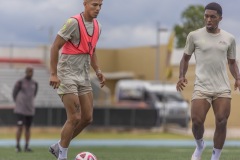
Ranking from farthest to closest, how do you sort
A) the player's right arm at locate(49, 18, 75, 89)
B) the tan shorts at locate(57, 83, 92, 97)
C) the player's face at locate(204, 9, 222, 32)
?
the player's face at locate(204, 9, 222, 32) → the tan shorts at locate(57, 83, 92, 97) → the player's right arm at locate(49, 18, 75, 89)

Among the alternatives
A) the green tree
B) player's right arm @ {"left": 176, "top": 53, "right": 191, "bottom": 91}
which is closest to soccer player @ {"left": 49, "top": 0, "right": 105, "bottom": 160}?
player's right arm @ {"left": 176, "top": 53, "right": 191, "bottom": 91}

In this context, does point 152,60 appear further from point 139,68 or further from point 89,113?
point 89,113

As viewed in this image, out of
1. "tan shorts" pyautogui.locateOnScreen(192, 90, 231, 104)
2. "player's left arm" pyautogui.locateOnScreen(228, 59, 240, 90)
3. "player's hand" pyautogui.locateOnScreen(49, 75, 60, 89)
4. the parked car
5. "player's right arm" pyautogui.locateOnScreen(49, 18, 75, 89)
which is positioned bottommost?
the parked car

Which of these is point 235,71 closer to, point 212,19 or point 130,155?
point 212,19

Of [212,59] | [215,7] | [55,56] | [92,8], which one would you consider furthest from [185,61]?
[55,56]

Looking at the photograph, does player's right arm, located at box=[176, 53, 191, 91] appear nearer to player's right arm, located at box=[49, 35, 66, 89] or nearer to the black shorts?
player's right arm, located at box=[49, 35, 66, 89]

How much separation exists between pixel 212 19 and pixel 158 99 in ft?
100

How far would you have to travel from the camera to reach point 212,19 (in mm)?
10992

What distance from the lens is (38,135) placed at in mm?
32750

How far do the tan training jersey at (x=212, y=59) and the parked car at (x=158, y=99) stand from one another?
25044mm

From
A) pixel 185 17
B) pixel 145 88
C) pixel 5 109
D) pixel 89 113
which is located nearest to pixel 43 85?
pixel 145 88

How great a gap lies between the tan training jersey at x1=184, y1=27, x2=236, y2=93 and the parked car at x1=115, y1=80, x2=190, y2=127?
25.0 m

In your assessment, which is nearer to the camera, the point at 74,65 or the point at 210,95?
the point at 74,65

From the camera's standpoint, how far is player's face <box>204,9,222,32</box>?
10945 millimetres
